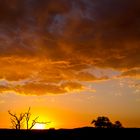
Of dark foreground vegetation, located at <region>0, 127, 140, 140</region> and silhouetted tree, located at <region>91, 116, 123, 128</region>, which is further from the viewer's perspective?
silhouetted tree, located at <region>91, 116, 123, 128</region>

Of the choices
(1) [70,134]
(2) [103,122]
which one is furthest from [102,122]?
(1) [70,134]

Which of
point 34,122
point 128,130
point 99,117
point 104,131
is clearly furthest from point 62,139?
point 99,117

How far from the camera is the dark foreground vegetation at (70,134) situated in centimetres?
2005

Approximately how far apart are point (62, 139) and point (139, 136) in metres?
4.98

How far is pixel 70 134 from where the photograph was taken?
21.1 meters

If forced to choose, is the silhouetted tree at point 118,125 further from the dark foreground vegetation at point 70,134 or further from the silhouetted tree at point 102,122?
the dark foreground vegetation at point 70,134

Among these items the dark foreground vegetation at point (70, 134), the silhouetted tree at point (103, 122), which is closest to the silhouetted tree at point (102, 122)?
the silhouetted tree at point (103, 122)

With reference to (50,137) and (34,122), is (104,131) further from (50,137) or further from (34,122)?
(34,122)

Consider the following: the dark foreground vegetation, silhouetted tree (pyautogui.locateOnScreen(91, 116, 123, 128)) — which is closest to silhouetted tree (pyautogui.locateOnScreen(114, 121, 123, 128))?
silhouetted tree (pyautogui.locateOnScreen(91, 116, 123, 128))

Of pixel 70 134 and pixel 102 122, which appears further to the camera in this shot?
pixel 102 122

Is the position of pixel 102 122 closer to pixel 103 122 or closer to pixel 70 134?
pixel 103 122

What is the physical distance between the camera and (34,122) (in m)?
65.8

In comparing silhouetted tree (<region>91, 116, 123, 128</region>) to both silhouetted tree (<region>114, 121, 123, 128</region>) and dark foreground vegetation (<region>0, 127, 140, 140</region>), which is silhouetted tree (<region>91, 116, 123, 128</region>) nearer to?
silhouetted tree (<region>114, 121, 123, 128</region>)

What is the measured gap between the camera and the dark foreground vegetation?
20.0 m
